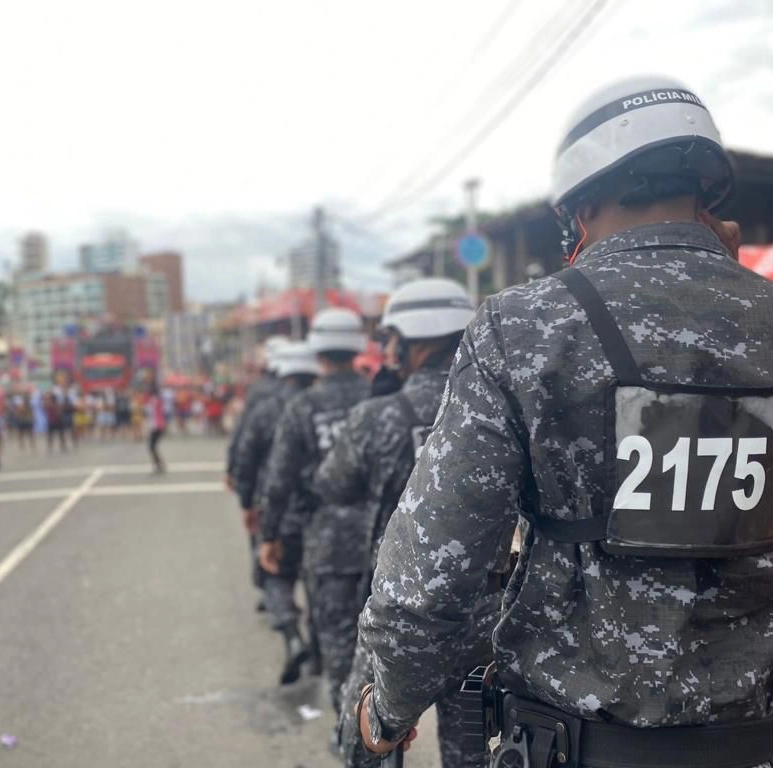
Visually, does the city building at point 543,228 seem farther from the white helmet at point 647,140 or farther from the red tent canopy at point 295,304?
the white helmet at point 647,140

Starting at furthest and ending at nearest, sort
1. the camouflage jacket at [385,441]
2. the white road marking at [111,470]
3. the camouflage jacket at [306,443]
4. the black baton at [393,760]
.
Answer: the white road marking at [111,470] → the camouflage jacket at [306,443] → the camouflage jacket at [385,441] → the black baton at [393,760]

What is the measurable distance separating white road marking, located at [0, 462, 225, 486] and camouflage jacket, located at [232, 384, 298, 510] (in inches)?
399

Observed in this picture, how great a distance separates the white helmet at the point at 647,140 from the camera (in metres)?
1.60

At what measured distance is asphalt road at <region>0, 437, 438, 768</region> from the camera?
4051 mm

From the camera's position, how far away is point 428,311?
3113 millimetres

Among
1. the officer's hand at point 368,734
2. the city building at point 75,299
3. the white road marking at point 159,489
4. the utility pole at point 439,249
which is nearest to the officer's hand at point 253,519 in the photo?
the officer's hand at point 368,734

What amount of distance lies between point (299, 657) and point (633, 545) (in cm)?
391

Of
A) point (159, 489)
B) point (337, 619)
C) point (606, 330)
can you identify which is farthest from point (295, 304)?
point (606, 330)

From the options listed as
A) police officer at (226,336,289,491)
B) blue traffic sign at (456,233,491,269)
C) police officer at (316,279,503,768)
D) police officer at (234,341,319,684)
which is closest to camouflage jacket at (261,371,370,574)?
police officer at (234,341,319,684)

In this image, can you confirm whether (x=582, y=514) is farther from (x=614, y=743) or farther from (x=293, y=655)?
(x=293, y=655)

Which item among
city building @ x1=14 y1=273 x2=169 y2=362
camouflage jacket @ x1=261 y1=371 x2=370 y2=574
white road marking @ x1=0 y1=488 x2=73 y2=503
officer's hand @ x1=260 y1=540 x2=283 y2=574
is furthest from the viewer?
city building @ x1=14 y1=273 x2=169 y2=362

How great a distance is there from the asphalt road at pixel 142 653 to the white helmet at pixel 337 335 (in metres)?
1.86

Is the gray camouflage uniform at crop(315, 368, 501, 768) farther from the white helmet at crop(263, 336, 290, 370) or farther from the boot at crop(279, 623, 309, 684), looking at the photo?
the white helmet at crop(263, 336, 290, 370)

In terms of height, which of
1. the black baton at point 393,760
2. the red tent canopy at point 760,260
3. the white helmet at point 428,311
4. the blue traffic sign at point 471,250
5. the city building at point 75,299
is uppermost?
the city building at point 75,299
